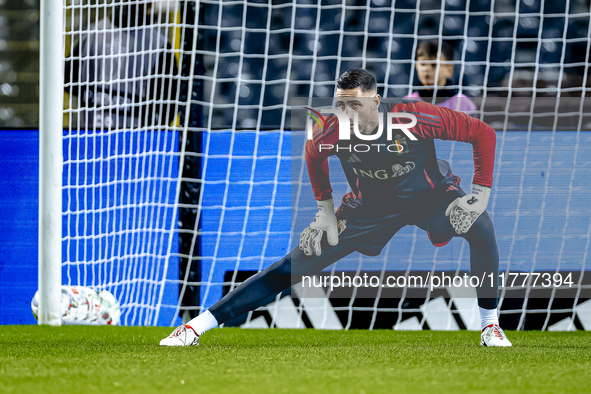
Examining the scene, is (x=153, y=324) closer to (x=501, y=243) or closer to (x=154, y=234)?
(x=154, y=234)

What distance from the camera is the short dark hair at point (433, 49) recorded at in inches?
152

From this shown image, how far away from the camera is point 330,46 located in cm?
418

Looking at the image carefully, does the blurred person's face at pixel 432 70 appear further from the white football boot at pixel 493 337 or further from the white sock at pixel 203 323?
the white sock at pixel 203 323

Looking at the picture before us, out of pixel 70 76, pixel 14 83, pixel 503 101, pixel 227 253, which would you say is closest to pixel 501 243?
pixel 503 101

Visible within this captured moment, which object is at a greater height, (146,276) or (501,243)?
(501,243)

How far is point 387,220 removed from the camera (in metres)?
3.06

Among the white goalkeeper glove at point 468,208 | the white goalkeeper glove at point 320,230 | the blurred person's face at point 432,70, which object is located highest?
the blurred person's face at point 432,70

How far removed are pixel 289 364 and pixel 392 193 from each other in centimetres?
111

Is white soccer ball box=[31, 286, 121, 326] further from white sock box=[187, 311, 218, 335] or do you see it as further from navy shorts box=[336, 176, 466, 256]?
navy shorts box=[336, 176, 466, 256]

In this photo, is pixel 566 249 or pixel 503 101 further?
pixel 503 101

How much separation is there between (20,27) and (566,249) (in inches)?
138

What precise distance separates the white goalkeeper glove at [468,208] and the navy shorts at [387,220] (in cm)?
4

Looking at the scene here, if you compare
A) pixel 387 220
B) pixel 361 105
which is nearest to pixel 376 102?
pixel 361 105

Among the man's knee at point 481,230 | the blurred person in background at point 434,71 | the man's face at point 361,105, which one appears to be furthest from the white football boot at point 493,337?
the blurred person in background at point 434,71
